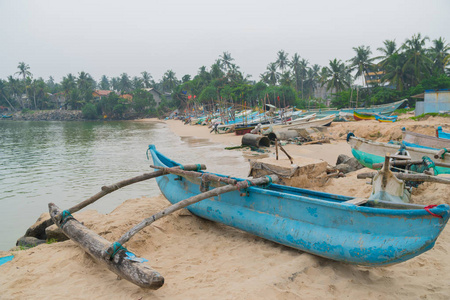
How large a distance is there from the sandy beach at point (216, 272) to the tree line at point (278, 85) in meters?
32.4

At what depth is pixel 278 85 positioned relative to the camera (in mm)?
53281

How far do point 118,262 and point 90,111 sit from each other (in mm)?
71052

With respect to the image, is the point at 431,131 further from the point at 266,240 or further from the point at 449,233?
the point at 266,240

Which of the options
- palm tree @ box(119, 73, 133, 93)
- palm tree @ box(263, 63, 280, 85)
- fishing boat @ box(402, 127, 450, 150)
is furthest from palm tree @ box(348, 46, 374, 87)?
palm tree @ box(119, 73, 133, 93)

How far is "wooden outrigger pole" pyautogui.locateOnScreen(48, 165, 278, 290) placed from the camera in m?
3.20

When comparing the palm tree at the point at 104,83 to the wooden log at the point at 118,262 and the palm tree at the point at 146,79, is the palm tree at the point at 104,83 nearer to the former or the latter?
the palm tree at the point at 146,79

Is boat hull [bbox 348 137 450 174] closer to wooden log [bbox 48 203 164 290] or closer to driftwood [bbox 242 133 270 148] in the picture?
wooden log [bbox 48 203 164 290]

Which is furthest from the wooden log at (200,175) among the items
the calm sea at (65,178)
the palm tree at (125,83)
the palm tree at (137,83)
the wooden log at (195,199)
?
the palm tree at (125,83)

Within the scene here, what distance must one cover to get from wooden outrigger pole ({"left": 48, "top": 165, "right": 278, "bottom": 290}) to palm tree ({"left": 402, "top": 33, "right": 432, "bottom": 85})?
36990mm

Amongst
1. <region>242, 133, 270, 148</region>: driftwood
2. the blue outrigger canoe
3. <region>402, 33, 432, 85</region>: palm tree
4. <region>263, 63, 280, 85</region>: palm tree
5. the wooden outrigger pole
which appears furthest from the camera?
<region>263, 63, 280, 85</region>: palm tree

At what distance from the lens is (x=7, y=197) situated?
30.9ft

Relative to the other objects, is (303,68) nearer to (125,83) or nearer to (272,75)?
(272,75)

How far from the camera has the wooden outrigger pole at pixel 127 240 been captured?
320 cm

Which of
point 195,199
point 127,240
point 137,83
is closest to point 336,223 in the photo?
point 195,199
